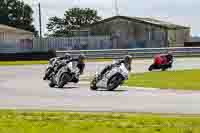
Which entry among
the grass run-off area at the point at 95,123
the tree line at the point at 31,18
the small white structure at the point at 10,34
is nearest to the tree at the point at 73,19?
the tree line at the point at 31,18

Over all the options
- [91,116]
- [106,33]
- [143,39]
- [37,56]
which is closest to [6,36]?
[106,33]

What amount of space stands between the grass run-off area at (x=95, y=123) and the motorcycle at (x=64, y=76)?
923cm

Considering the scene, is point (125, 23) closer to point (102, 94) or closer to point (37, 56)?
point (37, 56)

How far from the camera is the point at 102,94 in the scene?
18.7m

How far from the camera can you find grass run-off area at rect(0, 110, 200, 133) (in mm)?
9875

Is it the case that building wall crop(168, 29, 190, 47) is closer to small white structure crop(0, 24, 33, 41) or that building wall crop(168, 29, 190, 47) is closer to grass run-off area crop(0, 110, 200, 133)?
small white structure crop(0, 24, 33, 41)

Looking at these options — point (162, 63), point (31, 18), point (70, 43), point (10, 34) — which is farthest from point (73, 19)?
point (162, 63)

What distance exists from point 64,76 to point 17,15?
281 ft

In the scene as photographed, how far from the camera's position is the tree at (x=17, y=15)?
345 feet

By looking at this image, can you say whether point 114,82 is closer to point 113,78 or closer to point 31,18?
point 113,78

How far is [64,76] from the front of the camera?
22.4 metres

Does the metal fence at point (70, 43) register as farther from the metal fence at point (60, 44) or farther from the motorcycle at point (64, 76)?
the motorcycle at point (64, 76)

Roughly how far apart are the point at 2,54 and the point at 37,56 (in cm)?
425

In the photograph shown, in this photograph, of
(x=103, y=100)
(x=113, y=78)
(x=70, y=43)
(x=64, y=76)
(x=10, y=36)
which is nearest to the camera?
(x=103, y=100)
